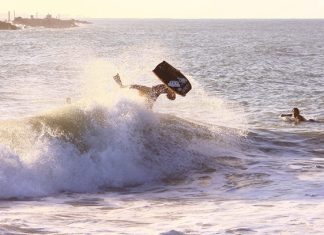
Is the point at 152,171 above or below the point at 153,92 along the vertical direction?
below

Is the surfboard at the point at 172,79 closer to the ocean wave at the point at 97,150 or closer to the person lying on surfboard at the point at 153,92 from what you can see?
the person lying on surfboard at the point at 153,92

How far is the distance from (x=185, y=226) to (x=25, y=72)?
136 ft

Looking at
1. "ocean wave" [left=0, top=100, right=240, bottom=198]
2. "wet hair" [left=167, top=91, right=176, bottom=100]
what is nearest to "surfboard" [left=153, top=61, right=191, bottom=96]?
"wet hair" [left=167, top=91, right=176, bottom=100]

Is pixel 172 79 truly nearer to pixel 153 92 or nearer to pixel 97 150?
pixel 153 92

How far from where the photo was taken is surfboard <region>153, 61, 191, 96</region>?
67.8 ft

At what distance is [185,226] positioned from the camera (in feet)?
38.1

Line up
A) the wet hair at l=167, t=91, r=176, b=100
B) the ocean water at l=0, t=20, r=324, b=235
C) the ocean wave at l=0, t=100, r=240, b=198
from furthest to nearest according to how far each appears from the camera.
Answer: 1. the wet hair at l=167, t=91, r=176, b=100
2. the ocean wave at l=0, t=100, r=240, b=198
3. the ocean water at l=0, t=20, r=324, b=235

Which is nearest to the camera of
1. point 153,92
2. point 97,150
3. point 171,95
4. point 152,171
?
point 152,171

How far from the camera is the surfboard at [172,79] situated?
20.7m

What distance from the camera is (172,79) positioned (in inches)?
814

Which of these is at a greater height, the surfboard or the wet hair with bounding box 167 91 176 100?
the surfboard

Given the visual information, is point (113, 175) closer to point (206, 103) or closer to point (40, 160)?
point (40, 160)

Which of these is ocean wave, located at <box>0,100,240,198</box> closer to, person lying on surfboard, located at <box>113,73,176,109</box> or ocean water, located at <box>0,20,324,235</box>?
ocean water, located at <box>0,20,324,235</box>

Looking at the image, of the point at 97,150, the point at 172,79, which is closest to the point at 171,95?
the point at 172,79
